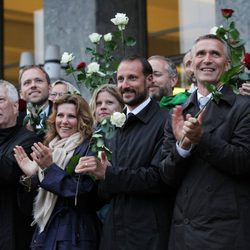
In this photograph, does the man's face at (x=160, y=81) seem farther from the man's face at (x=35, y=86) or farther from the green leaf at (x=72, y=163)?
the green leaf at (x=72, y=163)

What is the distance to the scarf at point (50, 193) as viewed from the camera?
650 centimetres

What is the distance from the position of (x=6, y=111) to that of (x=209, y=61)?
6.79 feet

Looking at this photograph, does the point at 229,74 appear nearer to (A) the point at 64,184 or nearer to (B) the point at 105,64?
(A) the point at 64,184

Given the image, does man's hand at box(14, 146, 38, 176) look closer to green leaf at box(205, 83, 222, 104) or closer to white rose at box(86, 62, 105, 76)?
white rose at box(86, 62, 105, 76)

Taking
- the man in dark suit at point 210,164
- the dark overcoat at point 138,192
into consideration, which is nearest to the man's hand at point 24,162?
the dark overcoat at point 138,192

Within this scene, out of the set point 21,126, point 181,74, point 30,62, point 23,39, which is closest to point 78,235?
point 21,126

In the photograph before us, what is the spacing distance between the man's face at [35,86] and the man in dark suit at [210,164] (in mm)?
2347

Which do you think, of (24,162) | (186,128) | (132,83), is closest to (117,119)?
(132,83)

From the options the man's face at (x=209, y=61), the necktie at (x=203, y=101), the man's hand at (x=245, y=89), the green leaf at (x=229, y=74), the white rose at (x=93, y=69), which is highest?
the white rose at (x=93, y=69)

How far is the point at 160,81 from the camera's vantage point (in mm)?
7293

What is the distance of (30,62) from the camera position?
12.1 m

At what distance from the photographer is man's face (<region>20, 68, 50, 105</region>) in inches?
310

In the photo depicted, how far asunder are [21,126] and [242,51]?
7.12 feet

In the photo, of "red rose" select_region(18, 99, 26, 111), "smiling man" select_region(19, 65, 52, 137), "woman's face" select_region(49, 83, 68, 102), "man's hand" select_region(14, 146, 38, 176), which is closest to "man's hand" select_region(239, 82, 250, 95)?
"man's hand" select_region(14, 146, 38, 176)
